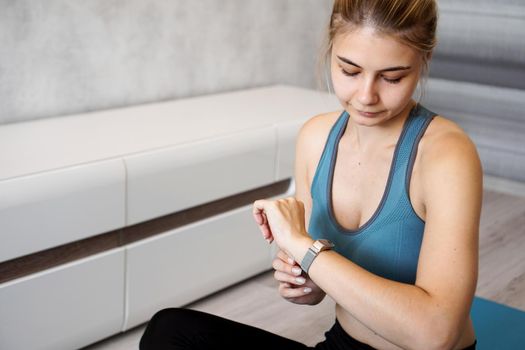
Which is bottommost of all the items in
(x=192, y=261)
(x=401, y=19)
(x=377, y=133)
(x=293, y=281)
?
(x=192, y=261)

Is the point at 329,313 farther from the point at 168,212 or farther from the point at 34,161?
the point at 34,161

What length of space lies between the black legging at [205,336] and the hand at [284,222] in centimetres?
19

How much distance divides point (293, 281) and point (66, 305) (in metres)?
0.84

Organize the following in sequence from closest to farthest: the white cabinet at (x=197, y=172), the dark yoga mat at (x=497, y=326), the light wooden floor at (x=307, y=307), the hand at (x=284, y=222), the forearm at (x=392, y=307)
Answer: the forearm at (x=392, y=307) < the hand at (x=284, y=222) < the dark yoga mat at (x=497, y=326) < the white cabinet at (x=197, y=172) < the light wooden floor at (x=307, y=307)

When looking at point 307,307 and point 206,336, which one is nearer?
point 206,336

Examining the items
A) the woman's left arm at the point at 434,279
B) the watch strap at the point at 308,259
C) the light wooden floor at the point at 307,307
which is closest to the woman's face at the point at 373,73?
the woman's left arm at the point at 434,279

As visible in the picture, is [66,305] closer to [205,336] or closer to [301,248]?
[205,336]

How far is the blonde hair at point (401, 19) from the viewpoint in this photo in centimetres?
115

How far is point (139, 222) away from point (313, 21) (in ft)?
5.34

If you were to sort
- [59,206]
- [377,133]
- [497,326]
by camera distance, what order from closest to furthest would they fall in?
[377,133]
[59,206]
[497,326]

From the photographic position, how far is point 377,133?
1.33 m

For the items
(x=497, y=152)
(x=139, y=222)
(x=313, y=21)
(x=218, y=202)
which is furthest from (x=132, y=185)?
(x=497, y=152)

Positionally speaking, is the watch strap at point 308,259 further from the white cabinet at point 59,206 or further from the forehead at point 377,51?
the white cabinet at point 59,206

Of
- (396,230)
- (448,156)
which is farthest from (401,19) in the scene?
(396,230)
